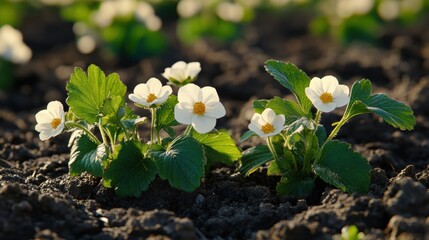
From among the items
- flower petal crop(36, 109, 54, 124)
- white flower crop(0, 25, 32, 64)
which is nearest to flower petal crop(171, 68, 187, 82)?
flower petal crop(36, 109, 54, 124)

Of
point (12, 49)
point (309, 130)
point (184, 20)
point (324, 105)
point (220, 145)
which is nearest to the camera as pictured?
point (324, 105)

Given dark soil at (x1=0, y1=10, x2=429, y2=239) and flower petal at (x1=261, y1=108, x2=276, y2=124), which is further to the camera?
flower petal at (x1=261, y1=108, x2=276, y2=124)

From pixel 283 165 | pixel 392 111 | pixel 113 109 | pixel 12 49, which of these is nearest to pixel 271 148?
pixel 283 165

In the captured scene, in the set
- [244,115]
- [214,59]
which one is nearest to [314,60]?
[214,59]

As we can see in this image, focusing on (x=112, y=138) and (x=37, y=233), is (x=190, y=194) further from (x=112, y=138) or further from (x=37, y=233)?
(x=37, y=233)

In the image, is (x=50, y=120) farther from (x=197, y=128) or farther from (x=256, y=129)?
(x=256, y=129)

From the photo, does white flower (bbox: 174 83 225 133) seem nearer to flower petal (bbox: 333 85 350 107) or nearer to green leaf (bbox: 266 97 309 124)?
green leaf (bbox: 266 97 309 124)
